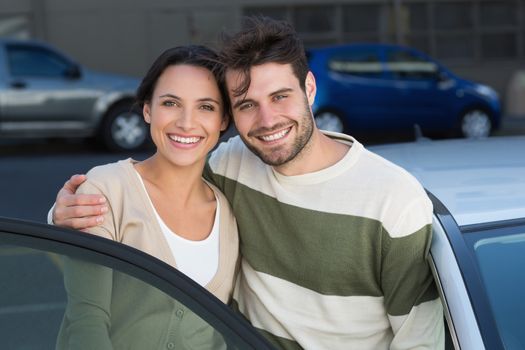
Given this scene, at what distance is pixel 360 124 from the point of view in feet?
42.4

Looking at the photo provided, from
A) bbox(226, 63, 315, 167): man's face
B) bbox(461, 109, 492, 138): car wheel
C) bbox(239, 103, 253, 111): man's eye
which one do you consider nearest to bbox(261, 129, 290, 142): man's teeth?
bbox(226, 63, 315, 167): man's face

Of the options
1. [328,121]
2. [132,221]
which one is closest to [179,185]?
[132,221]

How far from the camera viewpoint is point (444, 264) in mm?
2158

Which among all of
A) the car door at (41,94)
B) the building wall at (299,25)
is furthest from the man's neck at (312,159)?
the building wall at (299,25)

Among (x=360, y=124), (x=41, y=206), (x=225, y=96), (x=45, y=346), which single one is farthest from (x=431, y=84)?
(x=45, y=346)

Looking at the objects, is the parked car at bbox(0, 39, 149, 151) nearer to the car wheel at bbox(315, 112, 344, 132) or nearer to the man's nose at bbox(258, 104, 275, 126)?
the car wheel at bbox(315, 112, 344, 132)

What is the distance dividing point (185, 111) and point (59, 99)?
31.6ft

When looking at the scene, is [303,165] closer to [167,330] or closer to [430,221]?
[430,221]

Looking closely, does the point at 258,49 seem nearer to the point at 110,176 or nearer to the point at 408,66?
the point at 110,176

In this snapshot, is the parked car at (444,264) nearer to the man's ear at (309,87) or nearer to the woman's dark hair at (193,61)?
the man's ear at (309,87)

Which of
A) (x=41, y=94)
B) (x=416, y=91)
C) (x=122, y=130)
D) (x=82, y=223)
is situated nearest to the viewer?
(x=82, y=223)

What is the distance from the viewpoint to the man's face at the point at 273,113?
7.68 feet

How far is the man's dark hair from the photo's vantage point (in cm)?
233

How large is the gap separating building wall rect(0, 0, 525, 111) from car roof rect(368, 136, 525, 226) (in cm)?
1369
